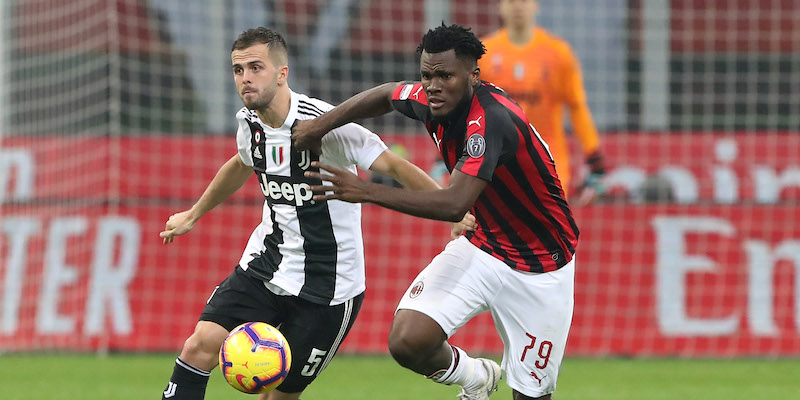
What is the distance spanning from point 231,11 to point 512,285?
6.19 metres

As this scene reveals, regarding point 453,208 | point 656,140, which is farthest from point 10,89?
point 453,208

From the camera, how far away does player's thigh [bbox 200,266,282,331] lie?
5227 millimetres

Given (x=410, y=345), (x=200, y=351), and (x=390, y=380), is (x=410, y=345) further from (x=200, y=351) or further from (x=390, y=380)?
(x=390, y=380)

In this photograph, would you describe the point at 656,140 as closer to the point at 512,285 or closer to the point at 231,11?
the point at 231,11

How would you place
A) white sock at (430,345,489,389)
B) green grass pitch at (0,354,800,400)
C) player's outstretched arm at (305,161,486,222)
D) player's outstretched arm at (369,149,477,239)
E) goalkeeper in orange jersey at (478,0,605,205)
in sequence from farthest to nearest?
goalkeeper in orange jersey at (478,0,605,205) → green grass pitch at (0,354,800,400) → white sock at (430,345,489,389) → player's outstretched arm at (369,149,477,239) → player's outstretched arm at (305,161,486,222)

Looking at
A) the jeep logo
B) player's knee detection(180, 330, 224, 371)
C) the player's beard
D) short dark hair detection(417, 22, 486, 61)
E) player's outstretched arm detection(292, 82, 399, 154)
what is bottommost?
player's knee detection(180, 330, 224, 371)

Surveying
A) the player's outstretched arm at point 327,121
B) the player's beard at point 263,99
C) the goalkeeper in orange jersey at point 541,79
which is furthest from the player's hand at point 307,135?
the goalkeeper in orange jersey at point 541,79

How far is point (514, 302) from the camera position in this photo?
533 cm

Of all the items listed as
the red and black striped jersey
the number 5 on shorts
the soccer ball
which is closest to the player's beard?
the red and black striped jersey

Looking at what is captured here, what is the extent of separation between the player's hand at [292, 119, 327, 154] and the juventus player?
0.29ft

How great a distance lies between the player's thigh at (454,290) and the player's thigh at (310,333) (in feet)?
0.99

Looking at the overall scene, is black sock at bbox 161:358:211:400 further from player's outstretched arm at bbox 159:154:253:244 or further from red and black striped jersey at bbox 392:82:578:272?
red and black striped jersey at bbox 392:82:578:272

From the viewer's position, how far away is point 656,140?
9.86 metres

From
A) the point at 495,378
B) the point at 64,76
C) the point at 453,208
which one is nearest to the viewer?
the point at 453,208
